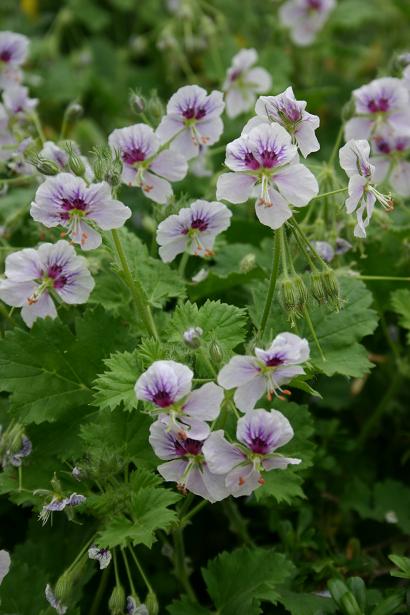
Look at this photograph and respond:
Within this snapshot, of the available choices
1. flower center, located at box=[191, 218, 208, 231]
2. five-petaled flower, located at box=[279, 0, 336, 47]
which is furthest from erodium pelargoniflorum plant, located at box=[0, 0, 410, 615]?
five-petaled flower, located at box=[279, 0, 336, 47]

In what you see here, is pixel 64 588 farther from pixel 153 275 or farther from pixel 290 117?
pixel 290 117

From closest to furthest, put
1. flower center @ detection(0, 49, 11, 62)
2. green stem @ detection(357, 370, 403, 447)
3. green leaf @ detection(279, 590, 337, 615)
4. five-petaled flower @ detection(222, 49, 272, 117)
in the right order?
green leaf @ detection(279, 590, 337, 615) → green stem @ detection(357, 370, 403, 447) → flower center @ detection(0, 49, 11, 62) → five-petaled flower @ detection(222, 49, 272, 117)

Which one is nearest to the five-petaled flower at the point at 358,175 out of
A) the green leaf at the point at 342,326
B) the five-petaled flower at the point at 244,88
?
the green leaf at the point at 342,326

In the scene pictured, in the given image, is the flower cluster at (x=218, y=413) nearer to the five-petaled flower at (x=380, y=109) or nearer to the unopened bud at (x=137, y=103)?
the unopened bud at (x=137, y=103)

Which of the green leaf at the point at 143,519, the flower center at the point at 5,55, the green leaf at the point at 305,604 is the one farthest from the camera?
the flower center at the point at 5,55

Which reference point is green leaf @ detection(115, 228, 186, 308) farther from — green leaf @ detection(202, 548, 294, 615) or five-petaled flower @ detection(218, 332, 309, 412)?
green leaf @ detection(202, 548, 294, 615)

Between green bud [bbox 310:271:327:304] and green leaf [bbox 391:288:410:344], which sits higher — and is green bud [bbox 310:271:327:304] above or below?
above
